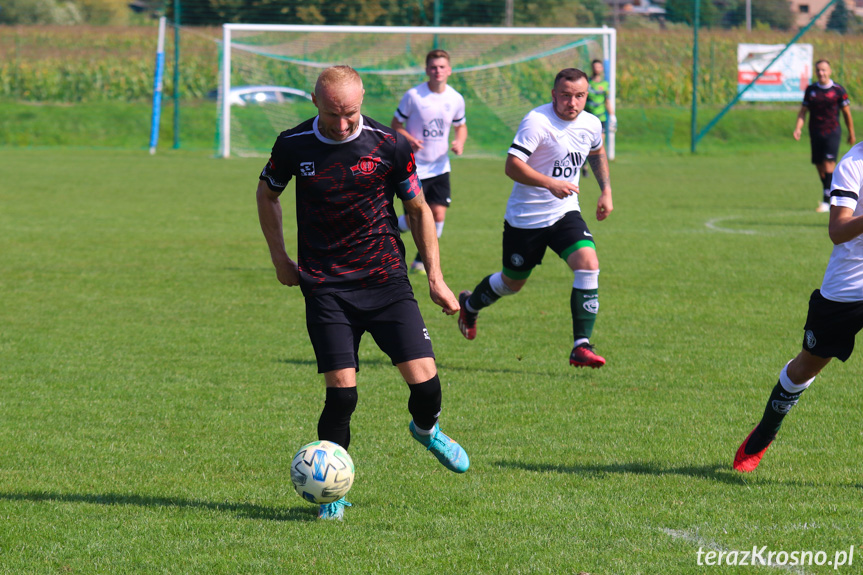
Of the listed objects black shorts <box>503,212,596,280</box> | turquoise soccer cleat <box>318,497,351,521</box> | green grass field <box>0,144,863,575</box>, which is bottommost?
green grass field <box>0,144,863,575</box>

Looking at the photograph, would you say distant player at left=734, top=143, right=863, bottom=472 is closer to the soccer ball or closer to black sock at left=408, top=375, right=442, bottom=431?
black sock at left=408, top=375, right=442, bottom=431

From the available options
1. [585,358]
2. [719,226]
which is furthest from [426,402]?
[719,226]

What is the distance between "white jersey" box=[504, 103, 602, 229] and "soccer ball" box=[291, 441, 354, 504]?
12.3 feet

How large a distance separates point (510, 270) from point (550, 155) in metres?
0.93

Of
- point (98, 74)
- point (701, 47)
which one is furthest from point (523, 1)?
point (98, 74)

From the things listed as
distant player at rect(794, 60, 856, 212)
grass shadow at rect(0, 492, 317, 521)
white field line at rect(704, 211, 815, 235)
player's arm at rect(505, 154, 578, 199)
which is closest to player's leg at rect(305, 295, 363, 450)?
grass shadow at rect(0, 492, 317, 521)

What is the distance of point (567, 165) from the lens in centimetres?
805

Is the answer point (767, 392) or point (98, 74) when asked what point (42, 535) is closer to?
point (767, 392)

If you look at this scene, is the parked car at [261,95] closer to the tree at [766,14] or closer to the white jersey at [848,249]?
the tree at [766,14]

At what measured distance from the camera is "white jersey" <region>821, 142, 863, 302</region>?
15.7 ft

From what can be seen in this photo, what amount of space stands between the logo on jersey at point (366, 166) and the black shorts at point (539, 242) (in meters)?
3.23

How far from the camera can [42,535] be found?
14.9 ft

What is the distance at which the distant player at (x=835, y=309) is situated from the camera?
4789mm

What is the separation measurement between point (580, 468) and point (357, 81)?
2.33m
